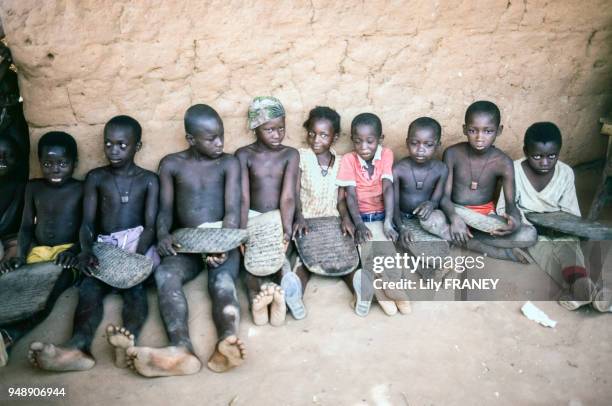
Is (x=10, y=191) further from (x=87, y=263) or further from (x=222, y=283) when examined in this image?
(x=222, y=283)

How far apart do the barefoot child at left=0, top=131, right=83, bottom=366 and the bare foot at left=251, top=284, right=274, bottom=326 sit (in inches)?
46.3

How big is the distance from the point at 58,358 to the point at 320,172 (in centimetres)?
191

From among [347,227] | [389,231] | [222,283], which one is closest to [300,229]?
[347,227]

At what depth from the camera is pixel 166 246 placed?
288 cm

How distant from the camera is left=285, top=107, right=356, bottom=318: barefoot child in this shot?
10.9ft

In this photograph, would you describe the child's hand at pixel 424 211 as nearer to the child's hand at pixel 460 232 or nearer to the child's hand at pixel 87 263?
the child's hand at pixel 460 232

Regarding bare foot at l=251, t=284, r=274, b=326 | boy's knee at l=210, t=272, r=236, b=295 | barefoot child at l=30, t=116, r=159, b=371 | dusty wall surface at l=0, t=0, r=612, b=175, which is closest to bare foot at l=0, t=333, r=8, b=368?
barefoot child at l=30, t=116, r=159, b=371

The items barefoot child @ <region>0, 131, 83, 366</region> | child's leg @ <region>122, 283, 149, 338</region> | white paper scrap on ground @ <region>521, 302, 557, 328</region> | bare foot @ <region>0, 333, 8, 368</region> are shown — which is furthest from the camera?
barefoot child @ <region>0, 131, 83, 366</region>

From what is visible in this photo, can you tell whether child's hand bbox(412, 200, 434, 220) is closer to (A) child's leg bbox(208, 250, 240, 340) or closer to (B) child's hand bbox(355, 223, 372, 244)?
(B) child's hand bbox(355, 223, 372, 244)

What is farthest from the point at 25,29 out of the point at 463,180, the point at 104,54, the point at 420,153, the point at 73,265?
the point at 463,180

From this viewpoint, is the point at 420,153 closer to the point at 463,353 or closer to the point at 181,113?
the point at 463,353

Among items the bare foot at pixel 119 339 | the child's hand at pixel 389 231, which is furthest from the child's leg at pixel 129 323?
the child's hand at pixel 389 231

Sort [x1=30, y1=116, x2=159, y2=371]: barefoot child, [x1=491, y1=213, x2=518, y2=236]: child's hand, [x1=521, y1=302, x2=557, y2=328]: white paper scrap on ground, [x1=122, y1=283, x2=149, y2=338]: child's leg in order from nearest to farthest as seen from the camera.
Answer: [x1=122, y1=283, x2=149, y2=338]: child's leg → [x1=521, y1=302, x2=557, y2=328]: white paper scrap on ground → [x1=30, y1=116, x2=159, y2=371]: barefoot child → [x1=491, y1=213, x2=518, y2=236]: child's hand

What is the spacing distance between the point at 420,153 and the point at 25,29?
2.59 m
